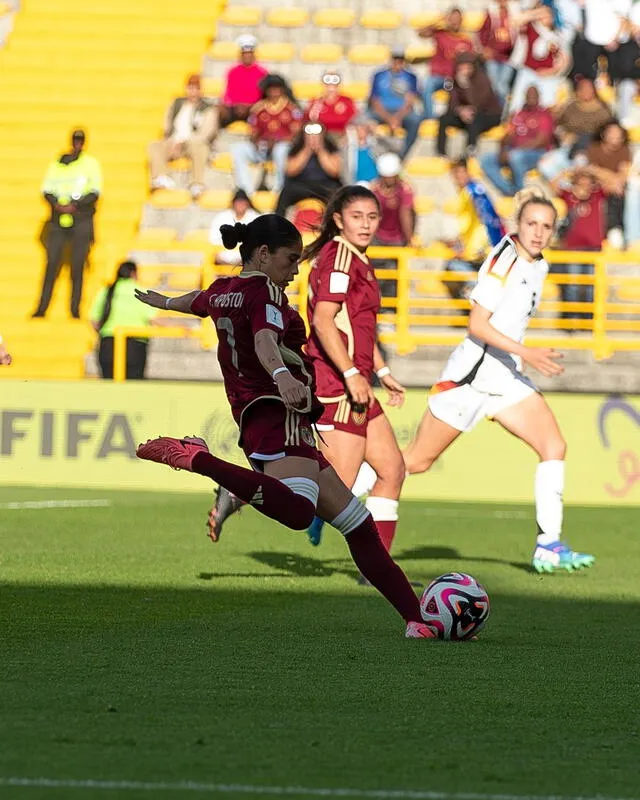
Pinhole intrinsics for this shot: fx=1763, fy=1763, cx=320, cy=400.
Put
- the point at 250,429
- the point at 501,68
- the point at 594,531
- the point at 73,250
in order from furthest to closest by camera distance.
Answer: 1. the point at 501,68
2. the point at 73,250
3. the point at 594,531
4. the point at 250,429

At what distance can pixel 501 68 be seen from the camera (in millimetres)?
22969

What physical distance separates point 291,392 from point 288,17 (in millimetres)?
20013

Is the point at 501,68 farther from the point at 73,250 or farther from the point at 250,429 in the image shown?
the point at 250,429

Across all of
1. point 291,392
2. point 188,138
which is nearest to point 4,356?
point 291,392

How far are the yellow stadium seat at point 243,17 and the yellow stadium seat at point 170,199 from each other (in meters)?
3.91

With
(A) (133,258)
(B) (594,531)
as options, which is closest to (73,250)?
(A) (133,258)

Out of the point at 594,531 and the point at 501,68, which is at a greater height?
the point at 501,68

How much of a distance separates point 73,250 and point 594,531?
928cm

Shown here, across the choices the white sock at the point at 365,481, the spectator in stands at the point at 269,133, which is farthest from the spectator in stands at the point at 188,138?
the white sock at the point at 365,481

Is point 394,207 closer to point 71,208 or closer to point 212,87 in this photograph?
point 71,208

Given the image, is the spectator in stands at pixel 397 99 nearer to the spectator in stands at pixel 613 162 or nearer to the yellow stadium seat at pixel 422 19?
the spectator in stands at pixel 613 162

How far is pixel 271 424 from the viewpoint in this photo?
7.61 meters

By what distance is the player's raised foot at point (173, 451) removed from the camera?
725 centimetres

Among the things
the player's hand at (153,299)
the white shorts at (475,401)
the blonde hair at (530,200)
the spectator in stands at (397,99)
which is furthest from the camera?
the spectator in stands at (397,99)
